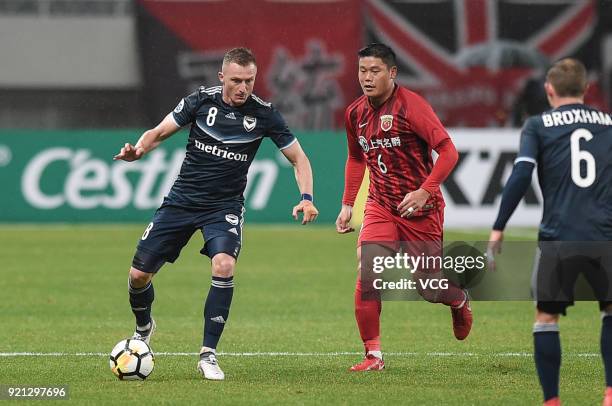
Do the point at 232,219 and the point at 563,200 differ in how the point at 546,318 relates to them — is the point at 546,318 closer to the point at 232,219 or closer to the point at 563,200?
the point at 563,200

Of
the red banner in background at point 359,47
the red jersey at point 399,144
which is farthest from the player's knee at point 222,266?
the red banner in background at point 359,47

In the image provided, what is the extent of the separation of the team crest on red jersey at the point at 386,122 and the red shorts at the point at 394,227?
0.59m

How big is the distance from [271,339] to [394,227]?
175 cm

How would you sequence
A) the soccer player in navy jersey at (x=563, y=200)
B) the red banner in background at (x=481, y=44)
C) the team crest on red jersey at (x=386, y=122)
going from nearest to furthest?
the soccer player in navy jersey at (x=563, y=200)
the team crest on red jersey at (x=386, y=122)
the red banner in background at (x=481, y=44)

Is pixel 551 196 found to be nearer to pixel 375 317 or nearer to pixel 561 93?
pixel 561 93

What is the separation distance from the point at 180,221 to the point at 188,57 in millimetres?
15582

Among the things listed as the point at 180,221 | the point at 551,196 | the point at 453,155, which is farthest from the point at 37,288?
the point at 551,196

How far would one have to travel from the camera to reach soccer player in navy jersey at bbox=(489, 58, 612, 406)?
20.9ft

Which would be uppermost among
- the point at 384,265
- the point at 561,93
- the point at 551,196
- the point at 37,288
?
the point at 561,93

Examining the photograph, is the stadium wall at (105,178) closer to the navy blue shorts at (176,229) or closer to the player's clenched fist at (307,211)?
the navy blue shorts at (176,229)

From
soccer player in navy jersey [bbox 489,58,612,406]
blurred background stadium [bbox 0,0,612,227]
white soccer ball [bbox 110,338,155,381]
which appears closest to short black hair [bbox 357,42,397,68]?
soccer player in navy jersey [bbox 489,58,612,406]

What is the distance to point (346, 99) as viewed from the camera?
2325cm

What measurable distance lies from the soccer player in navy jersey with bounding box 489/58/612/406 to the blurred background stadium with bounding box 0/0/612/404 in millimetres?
803

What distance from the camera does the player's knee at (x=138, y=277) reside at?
8.33m
